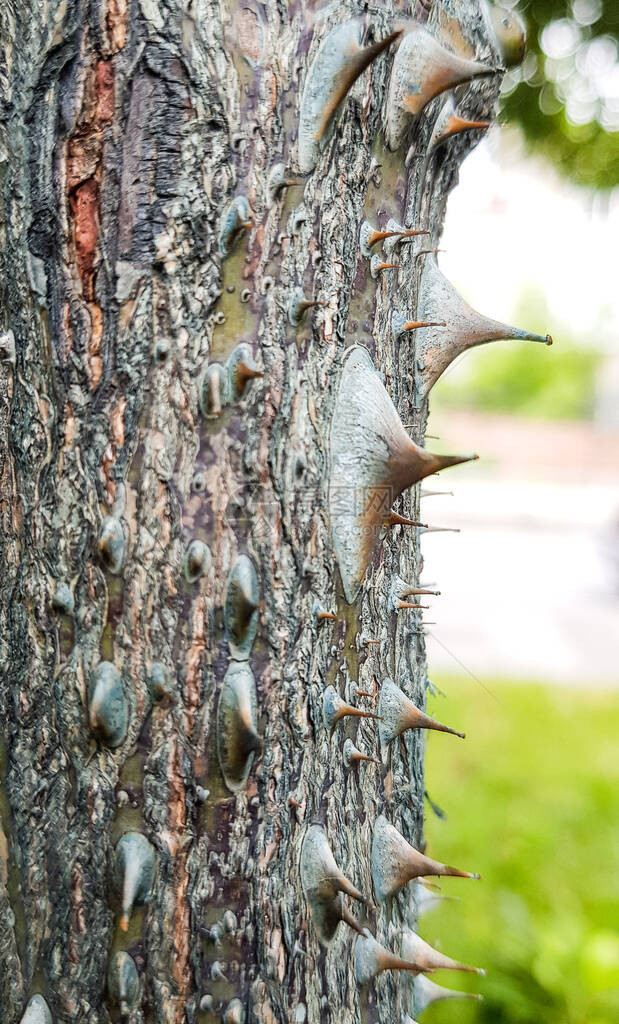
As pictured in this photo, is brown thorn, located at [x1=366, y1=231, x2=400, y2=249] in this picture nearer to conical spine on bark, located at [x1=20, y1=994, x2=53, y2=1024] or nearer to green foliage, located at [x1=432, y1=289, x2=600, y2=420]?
conical spine on bark, located at [x1=20, y1=994, x2=53, y2=1024]

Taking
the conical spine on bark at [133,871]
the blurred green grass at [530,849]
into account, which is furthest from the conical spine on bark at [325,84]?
the blurred green grass at [530,849]

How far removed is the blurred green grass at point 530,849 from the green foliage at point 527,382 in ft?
43.6

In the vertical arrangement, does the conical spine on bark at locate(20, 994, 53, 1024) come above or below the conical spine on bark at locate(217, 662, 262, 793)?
below

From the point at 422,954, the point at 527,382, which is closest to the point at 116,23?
the point at 422,954

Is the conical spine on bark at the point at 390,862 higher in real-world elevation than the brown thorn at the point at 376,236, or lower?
lower

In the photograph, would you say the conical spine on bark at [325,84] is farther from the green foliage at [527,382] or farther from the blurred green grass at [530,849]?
the green foliage at [527,382]

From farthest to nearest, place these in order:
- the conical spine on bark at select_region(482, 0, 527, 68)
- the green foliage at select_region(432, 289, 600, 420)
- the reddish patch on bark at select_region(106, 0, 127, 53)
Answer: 1. the green foliage at select_region(432, 289, 600, 420)
2. the conical spine on bark at select_region(482, 0, 527, 68)
3. the reddish patch on bark at select_region(106, 0, 127, 53)

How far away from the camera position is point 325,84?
74 centimetres

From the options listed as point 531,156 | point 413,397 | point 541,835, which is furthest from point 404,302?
point 541,835

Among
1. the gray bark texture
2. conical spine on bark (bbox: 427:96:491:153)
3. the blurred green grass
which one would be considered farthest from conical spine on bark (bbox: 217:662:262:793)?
the blurred green grass

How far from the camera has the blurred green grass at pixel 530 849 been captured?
6.15 feet

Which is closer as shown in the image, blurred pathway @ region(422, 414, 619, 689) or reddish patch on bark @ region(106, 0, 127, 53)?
reddish patch on bark @ region(106, 0, 127, 53)

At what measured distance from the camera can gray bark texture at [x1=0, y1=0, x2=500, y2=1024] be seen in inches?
28.4

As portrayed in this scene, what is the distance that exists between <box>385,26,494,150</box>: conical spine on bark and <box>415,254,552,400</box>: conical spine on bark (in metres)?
0.17
